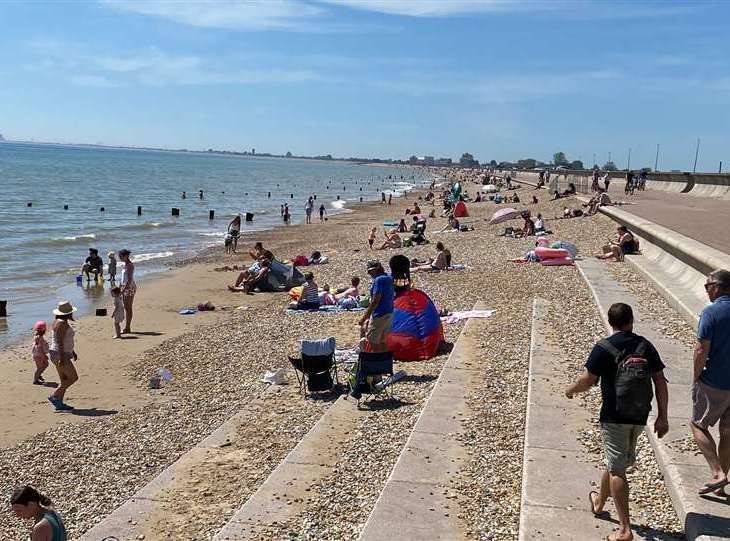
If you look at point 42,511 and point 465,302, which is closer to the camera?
point 42,511

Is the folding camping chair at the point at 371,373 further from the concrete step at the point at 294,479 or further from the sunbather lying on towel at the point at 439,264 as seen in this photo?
the sunbather lying on towel at the point at 439,264

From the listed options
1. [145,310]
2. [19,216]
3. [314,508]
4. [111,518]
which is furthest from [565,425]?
[19,216]

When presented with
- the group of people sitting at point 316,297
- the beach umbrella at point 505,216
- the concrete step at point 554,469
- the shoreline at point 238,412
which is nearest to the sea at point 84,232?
the shoreline at point 238,412

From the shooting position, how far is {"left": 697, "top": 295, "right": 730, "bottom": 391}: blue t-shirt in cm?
455

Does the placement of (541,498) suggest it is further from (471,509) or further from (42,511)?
(42,511)

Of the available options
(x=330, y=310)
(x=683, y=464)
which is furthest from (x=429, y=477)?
(x=330, y=310)

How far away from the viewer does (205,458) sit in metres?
7.20

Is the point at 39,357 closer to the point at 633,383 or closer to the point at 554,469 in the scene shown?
the point at 554,469

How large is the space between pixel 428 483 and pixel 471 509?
49 cm

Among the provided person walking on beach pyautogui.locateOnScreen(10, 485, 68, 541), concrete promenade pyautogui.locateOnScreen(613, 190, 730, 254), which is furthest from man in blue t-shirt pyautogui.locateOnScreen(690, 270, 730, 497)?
concrete promenade pyautogui.locateOnScreen(613, 190, 730, 254)

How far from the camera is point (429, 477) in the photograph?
18.6ft

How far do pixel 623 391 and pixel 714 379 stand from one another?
0.77m

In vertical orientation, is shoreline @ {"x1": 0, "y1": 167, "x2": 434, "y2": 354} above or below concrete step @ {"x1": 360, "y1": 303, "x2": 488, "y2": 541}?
below

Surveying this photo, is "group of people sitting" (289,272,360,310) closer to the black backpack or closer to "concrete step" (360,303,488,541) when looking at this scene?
"concrete step" (360,303,488,541)
